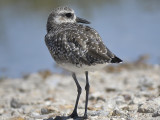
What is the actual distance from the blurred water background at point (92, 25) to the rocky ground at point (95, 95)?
3.22ft

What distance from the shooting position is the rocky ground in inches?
327

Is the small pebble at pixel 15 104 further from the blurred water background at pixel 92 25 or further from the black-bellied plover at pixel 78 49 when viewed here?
the blurred water background at pixel 92 25

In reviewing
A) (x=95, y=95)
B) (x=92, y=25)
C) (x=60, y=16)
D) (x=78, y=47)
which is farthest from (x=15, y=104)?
(x=92, y=25)

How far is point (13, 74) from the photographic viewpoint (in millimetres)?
14906

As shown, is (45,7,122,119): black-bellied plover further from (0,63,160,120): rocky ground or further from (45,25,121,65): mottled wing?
(0,63,160,120): rocky ground

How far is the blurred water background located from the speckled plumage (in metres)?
6.64

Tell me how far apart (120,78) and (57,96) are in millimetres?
2236

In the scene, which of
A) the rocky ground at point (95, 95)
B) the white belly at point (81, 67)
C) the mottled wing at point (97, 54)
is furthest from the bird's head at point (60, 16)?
the rocky ground at point (95, 95)

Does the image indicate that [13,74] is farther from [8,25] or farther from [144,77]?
[8,25]

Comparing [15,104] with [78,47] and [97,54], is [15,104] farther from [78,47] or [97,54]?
[97,54]

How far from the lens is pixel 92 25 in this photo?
18562 mm

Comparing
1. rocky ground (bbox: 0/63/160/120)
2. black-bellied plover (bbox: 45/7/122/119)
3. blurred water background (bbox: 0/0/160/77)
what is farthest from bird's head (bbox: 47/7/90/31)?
blurred water background (bbox: 0/0/160/77)

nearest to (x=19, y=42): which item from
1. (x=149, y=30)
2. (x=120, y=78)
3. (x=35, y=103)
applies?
(x=149, y=30)

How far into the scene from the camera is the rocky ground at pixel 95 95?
8312 mm
